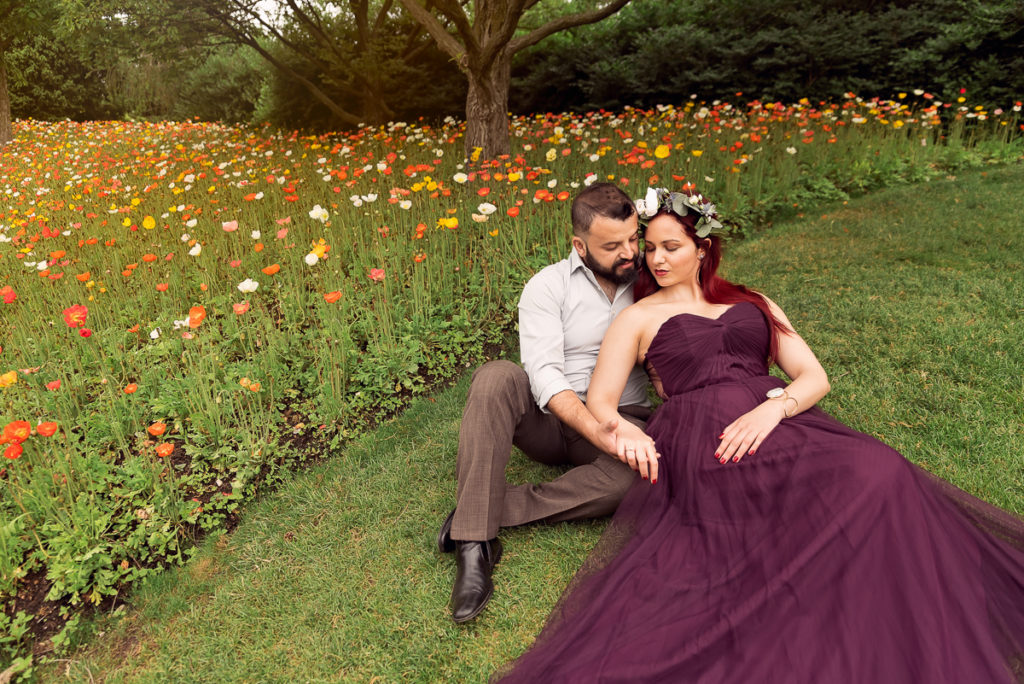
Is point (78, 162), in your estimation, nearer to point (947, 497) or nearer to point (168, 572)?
point (168, 572)

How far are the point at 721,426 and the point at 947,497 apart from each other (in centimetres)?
65

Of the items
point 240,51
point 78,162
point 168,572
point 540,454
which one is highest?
point 240,51

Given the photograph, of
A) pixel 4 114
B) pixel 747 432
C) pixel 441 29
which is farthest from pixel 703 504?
pixel 4 114

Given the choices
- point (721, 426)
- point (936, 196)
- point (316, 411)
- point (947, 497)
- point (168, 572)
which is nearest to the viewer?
point (947, 497)

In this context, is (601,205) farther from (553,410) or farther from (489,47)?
(489,47)

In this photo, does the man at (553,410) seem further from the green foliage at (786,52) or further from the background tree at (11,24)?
the background tree at (11,24)

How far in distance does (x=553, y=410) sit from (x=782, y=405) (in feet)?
2.69

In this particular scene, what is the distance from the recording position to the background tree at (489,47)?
209 inches

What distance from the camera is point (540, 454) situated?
274cm

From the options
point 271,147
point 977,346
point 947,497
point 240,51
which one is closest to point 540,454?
point 947,497

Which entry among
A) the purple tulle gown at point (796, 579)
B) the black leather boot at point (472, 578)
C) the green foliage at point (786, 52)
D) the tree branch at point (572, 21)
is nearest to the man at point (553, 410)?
the black leather boot at point (472, 578)

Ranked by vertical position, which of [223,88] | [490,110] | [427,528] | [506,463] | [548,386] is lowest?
[427,528]

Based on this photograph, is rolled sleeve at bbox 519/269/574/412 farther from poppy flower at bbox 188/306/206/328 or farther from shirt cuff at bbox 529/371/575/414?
poppy flower at bbox 188/306/206/328

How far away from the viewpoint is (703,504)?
1.93 metres
